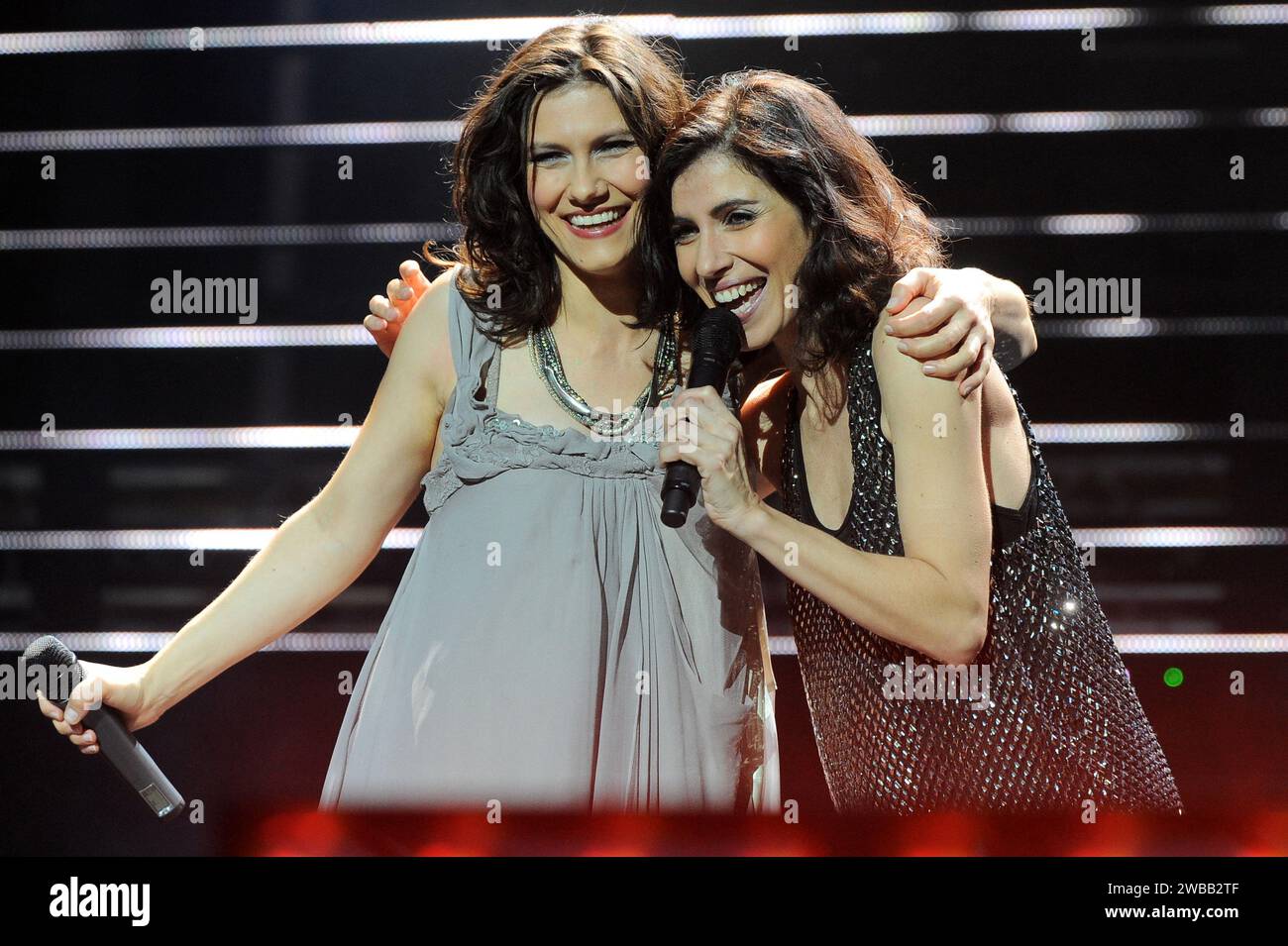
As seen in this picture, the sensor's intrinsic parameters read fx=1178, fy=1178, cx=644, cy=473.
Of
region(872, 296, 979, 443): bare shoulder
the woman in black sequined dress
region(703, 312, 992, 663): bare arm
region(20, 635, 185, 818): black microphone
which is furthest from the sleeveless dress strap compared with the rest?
region(20, 635, 185, 818): black microphone

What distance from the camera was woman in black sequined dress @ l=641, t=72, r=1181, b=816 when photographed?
165cm

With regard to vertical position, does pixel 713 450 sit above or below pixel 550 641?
above

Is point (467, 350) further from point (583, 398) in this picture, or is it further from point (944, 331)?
point (944, 331)

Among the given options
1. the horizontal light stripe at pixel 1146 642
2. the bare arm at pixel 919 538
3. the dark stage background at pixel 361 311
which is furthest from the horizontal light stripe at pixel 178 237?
the bare arm at pixel 919 538

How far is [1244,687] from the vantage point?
2.52 meters

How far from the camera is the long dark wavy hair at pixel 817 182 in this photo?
A: 1.66 m

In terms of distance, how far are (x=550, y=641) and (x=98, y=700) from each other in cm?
69

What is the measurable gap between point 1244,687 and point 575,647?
5.25 ft

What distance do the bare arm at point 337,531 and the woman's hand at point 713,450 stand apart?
17.8 inches

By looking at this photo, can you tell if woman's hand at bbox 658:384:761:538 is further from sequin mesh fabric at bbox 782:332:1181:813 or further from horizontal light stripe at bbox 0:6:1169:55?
horizontal light stripe at bbox 0:6:1169:55

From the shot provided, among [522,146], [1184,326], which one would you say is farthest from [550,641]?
[1184,326]

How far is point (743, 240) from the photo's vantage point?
167 centimetres

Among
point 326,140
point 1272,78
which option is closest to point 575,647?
point 326,140
